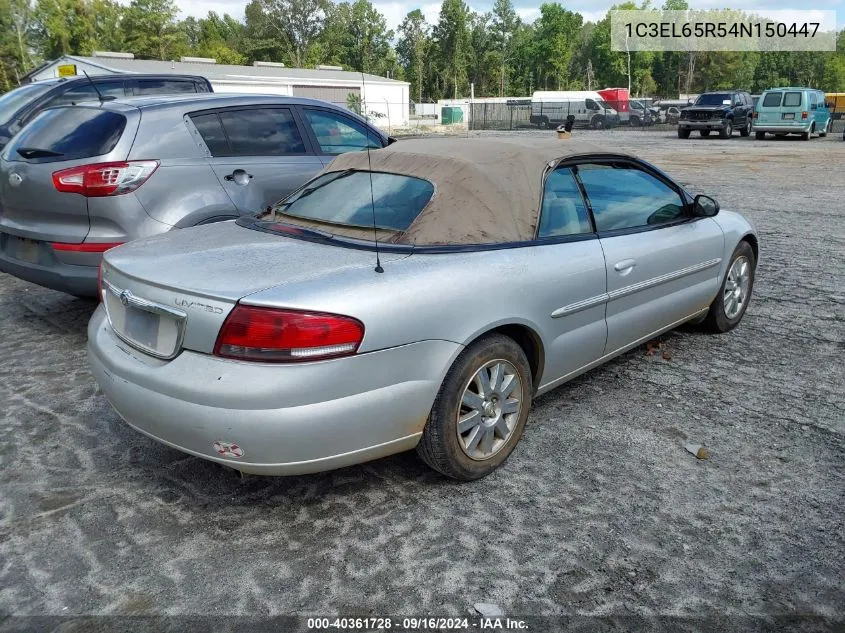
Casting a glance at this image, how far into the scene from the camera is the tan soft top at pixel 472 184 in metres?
3.29

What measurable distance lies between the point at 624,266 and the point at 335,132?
337 cm

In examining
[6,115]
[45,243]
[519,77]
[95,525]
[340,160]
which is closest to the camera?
[95,525]

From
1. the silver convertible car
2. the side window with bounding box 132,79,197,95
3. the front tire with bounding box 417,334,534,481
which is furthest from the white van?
the front tire with bounding box 417,334,534,481

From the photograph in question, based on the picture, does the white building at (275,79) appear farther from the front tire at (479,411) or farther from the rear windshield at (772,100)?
the front tire at (479,411)

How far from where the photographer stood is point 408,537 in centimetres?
291

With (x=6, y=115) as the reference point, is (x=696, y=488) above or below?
below

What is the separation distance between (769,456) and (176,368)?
2844 millimetres

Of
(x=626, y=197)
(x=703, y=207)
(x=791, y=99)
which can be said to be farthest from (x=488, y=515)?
(x=791, y=99)

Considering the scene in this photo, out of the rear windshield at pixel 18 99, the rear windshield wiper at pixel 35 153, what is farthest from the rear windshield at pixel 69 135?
the rear windshield at pixel 18 99

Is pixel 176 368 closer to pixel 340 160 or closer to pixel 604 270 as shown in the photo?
pixel 340 160

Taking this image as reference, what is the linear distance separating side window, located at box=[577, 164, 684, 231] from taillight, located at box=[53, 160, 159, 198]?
2.94 m

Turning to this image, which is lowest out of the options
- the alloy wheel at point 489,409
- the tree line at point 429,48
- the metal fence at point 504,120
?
the alloy wheel at point 489,409

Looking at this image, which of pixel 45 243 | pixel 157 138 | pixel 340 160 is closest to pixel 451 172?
pixel 340 160

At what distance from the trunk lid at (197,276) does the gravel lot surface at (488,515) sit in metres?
0.79
